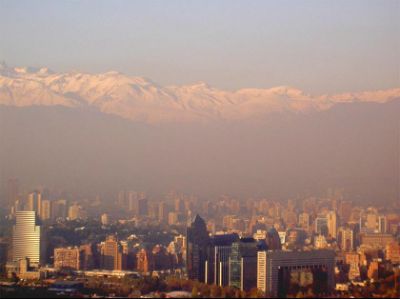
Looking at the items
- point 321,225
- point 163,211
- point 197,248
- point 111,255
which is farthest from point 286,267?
point 111,255

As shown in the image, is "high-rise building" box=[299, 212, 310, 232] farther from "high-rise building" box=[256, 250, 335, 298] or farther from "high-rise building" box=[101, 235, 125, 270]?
"high-rise building" box=[101, 235, 125, 270]

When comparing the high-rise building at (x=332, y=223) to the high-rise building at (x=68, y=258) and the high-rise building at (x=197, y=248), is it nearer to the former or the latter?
the high-rise building at (x=197, y=248)

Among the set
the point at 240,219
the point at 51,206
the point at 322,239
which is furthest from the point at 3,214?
the point at 322,239

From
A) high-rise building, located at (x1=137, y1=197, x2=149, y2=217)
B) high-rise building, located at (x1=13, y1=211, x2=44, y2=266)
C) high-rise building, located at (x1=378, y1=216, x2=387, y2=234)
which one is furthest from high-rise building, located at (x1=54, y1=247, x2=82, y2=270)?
high-rise building, located at (x1=378, y1=216, x2=387, y2=234)

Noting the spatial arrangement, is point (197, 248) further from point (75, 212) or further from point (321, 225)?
point (75, 212)

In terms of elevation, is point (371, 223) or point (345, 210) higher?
point (345, 210)

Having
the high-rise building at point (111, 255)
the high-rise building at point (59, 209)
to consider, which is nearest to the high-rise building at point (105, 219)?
the high-rise building at point (111, 255)
